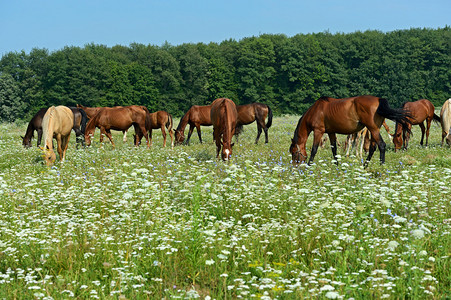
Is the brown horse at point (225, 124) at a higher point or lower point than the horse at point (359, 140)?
higher

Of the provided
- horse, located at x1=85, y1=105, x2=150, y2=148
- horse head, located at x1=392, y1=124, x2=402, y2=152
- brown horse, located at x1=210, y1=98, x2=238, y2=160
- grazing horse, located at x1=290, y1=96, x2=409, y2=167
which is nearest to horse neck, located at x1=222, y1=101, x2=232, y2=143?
brown horse, located at x1=210, y1=98, x2=238, y2=160

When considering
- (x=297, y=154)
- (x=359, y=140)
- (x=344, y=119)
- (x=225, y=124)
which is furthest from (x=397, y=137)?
(x=225, y=124)

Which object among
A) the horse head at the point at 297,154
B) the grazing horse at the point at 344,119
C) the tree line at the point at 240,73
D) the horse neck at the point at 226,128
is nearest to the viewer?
the grazing horse at the point at 344,119

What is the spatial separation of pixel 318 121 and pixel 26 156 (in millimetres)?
11329

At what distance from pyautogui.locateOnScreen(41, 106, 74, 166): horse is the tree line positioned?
57565 millimetres

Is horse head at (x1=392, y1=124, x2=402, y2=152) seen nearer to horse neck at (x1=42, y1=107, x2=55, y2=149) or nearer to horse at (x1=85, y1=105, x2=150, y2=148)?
horse at (x1=85, y1=105, x2=150, y2=148)

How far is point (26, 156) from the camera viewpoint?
15.4m

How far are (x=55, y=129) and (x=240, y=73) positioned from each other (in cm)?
6915

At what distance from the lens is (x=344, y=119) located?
37.6 ft

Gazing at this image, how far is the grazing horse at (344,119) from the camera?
10870 millimetres

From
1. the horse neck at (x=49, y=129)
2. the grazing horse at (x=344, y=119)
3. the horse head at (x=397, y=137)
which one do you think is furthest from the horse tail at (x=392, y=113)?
the horse neck at (x=49, y=129)

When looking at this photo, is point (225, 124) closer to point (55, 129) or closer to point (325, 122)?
point (325, 122)

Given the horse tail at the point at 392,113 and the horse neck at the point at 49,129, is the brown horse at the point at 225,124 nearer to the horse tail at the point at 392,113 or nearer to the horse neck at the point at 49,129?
the horse tail at the point at 392,113

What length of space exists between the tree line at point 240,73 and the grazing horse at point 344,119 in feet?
203
